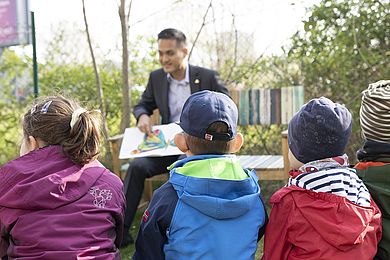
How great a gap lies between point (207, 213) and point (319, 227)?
402 millimetres

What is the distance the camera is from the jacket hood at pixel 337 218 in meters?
1.98

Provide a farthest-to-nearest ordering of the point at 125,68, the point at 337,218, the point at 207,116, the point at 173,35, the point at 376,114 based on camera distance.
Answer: the point at 125,68 < the point at 173,35 < the point at 376,114 < the point at 207,116 < the point at 337,218

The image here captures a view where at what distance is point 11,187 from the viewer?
6.68ft

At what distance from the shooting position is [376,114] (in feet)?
7.62

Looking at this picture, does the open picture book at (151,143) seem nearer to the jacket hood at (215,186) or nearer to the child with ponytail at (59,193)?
the child with ponytail at (59,193)

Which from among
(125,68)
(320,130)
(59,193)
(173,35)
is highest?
(173,35)

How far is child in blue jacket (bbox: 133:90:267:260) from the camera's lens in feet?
6.70

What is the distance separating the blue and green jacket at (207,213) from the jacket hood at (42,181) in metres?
0.31

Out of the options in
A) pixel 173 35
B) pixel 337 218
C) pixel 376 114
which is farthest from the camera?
pixel 173 35

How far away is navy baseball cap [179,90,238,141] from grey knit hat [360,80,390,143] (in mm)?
601

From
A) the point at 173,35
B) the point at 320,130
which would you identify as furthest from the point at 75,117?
the point at 173,35

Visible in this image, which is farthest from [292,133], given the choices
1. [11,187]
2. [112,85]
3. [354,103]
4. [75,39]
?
[75,39]

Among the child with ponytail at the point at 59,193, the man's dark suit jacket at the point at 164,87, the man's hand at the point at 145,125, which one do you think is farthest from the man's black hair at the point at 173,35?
the child with ponytail at the point at 59,193

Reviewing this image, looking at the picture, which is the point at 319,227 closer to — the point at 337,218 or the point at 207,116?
the point at 337,218
